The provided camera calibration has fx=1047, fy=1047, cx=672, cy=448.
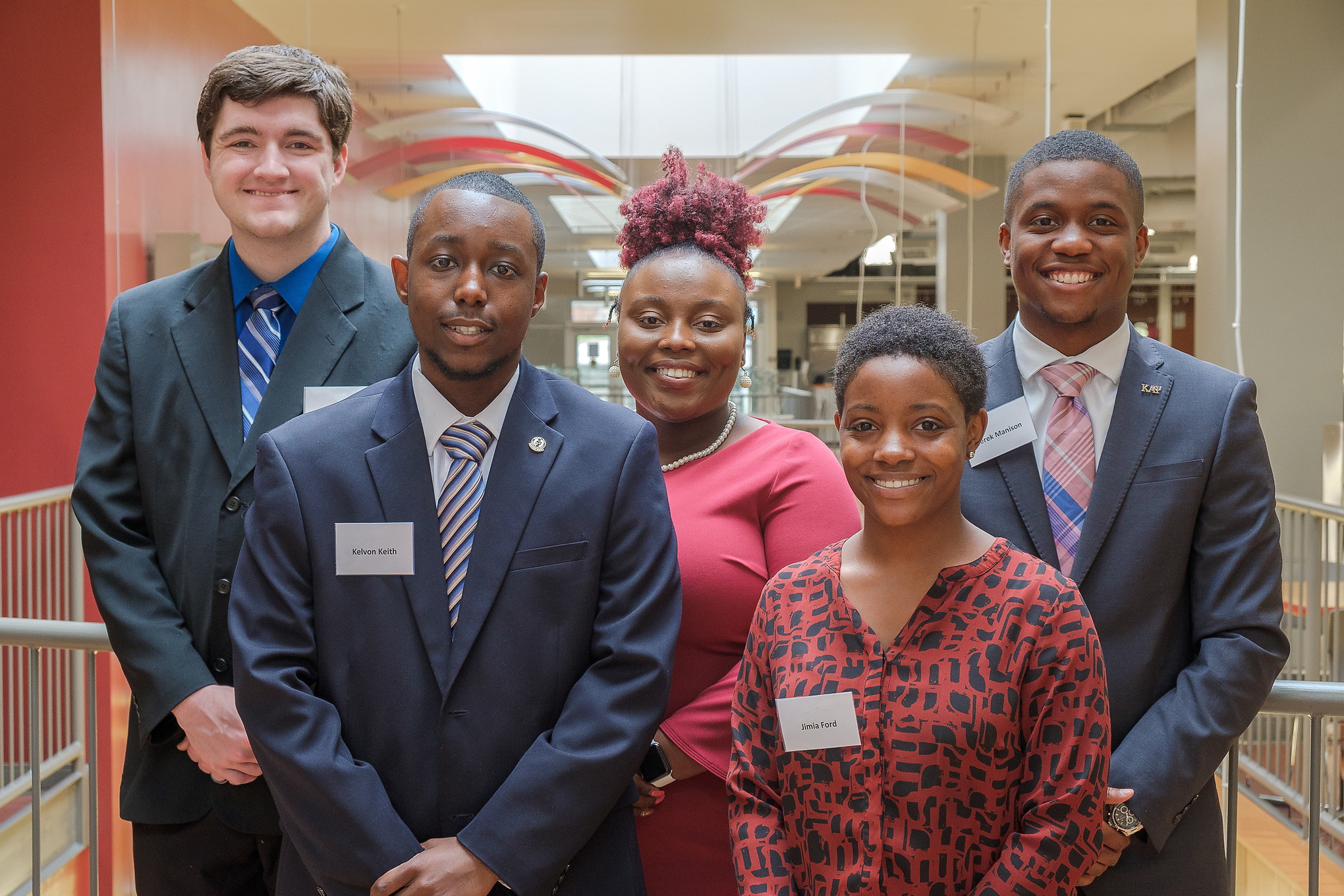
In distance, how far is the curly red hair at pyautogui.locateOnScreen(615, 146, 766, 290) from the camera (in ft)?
6.91

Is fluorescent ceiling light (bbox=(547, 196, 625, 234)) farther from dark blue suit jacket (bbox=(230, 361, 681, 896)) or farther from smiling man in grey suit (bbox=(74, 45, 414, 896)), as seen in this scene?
dark blue suit jacket (bbox=(230, 361, 681, 896))

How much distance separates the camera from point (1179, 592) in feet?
5.28

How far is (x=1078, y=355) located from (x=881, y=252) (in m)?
5.27

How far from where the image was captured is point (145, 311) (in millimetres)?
1890

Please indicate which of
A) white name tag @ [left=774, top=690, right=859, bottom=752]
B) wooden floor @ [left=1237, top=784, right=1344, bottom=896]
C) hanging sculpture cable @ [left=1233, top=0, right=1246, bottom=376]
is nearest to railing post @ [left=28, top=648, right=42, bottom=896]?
white name tag @ [left=774, top=690, right=859, bottom=752]

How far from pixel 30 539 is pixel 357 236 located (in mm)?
2478

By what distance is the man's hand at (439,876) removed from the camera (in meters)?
1.40

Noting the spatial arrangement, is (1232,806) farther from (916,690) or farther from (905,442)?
(905,442)

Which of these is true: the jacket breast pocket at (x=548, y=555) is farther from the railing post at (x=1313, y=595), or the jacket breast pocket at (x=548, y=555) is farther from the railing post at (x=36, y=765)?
the railing post at (x=1313, y=595)

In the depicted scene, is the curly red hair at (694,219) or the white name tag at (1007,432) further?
the curly red hair at (694,219)

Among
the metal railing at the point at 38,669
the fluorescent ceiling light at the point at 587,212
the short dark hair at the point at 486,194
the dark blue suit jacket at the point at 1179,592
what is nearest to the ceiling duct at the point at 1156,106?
the fluorescent ceiling light at the point at 587,212

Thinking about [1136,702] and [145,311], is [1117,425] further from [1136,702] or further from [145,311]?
[145,311]

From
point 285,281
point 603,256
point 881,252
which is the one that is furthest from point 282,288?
point 881,252

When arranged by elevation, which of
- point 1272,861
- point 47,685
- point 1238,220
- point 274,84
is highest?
point 1238,220
